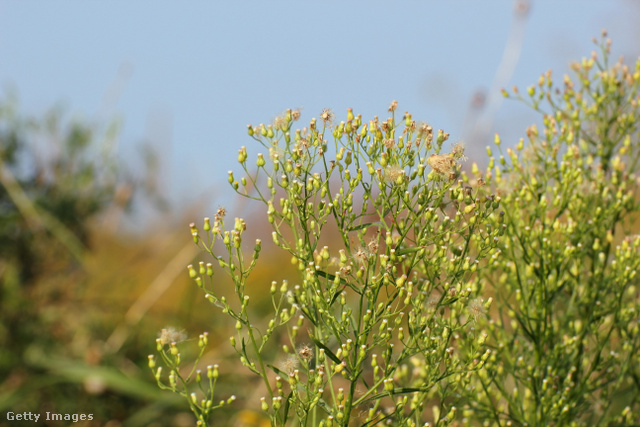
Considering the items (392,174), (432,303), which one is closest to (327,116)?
(392,174)

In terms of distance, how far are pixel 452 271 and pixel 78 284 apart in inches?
156

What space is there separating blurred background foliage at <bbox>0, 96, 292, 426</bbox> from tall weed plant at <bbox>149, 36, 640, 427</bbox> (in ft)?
7.53

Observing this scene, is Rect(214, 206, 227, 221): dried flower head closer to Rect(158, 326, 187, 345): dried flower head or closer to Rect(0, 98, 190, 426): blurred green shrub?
Rect(158, 326, 187, 345): dried flower head

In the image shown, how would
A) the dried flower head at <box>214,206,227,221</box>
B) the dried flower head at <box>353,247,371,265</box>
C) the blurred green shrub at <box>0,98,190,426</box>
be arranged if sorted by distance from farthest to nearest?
1. the blurred green shrub at <box>0,98,190,426</box>
2. the dried flower head at <box>214,206,227,221</box>
3. the dried flower head at <box>353,247,371,265</box>

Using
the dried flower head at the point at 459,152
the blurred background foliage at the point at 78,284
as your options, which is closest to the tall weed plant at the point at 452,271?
the dried flower head at the point at 459,152

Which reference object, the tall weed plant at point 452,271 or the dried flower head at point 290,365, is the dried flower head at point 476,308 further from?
the dried flower head at point 290,365

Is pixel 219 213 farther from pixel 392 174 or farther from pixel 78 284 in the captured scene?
pixel 78 284

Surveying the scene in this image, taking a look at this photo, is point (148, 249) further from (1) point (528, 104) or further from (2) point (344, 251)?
(2) point (344, 251)

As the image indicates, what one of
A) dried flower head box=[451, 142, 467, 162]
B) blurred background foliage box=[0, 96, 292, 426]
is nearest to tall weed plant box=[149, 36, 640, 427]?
dried flower head box=[451, 142, 467, 162]

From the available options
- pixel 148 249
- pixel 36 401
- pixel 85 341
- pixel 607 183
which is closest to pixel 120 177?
pixel 148 249

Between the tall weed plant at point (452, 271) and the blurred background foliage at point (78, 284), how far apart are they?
2.30 m

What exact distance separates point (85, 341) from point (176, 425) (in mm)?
1023

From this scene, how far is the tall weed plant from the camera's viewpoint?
162 centimetres

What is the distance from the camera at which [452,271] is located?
1704mm
